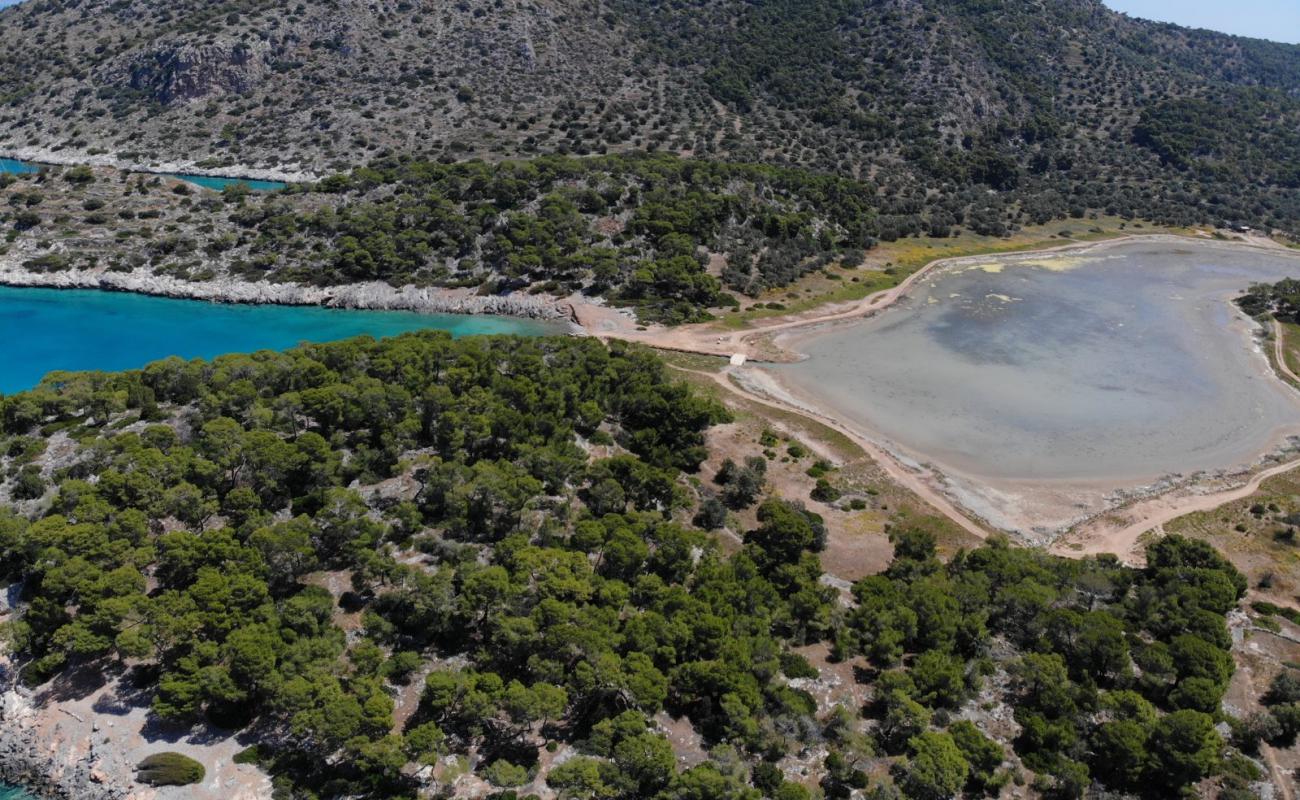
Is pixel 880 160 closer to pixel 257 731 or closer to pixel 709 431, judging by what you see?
pixel 709 431

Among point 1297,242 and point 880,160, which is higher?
point 880,160

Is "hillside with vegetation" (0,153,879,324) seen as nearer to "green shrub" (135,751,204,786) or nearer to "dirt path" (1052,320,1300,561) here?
"dirt path" (1052,320,1300,561)

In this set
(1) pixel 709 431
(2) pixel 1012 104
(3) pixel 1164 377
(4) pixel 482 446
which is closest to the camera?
(4) pixel 482 446

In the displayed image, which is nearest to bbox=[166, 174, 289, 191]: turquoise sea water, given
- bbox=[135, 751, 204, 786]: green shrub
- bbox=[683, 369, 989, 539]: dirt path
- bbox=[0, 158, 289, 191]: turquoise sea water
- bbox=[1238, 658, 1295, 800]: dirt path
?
bbox=[0, 158, 289, 191]: turquoise sea water

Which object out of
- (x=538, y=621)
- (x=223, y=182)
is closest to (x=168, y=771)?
(x=538, y=621)

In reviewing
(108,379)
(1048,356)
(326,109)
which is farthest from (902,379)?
(326,109)

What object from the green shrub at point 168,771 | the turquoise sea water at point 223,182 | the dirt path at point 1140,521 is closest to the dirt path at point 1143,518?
the dirt path at point 1140,521

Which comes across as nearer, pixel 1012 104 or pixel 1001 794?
pixel 1001 794
